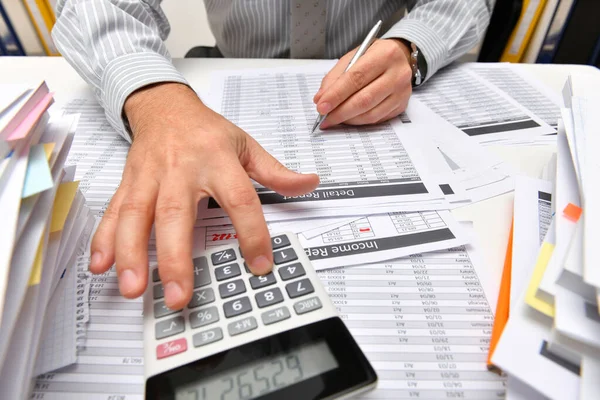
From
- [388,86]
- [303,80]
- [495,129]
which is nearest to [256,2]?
[303,80]

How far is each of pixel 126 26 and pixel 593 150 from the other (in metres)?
0.55

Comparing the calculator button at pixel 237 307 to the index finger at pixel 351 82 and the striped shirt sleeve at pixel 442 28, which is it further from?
the striped shirt sleeve at pixel 442 28

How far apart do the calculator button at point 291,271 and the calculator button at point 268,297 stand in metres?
0.01

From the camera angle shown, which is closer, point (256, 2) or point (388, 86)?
point (388, 86)

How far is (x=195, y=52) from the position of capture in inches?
31.9

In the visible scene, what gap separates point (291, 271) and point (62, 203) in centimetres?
19

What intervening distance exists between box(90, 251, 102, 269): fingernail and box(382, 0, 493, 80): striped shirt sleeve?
508mm

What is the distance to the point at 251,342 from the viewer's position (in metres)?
0.24

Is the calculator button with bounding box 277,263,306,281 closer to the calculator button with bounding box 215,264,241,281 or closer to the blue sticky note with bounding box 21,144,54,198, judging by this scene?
the calculator button with bounding box 215,264,241,281

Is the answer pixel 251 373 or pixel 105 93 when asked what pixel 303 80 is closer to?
pixel 105 93

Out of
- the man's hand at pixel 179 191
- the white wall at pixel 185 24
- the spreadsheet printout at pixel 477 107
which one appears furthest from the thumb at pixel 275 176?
the white wall at pixel 185 24

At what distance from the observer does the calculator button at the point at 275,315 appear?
9.8 inches

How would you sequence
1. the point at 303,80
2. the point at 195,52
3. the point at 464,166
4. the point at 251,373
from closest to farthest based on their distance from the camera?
the point at 251,373 < the point at 464,166 < the point at 303,80 < the point at 195,52

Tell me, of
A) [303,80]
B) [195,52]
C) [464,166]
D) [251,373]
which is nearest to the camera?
[251,373]
